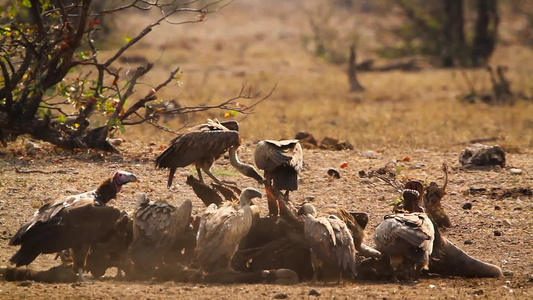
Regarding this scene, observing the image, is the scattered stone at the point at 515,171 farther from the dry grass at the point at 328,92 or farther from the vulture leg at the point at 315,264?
the vulture leg at the point at 315,264

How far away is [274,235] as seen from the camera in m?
6.96

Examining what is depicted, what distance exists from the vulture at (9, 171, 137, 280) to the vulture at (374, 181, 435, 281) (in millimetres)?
2083

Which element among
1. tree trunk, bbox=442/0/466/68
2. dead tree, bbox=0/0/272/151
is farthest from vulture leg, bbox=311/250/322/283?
tree trunk, bbox=442/0/466/68

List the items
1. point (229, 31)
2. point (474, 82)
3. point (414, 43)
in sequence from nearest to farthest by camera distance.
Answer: point (474, 82), point (414, 43), point (229, 31)

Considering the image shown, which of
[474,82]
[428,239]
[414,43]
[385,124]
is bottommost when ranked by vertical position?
[428,239]

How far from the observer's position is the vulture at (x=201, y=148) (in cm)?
771

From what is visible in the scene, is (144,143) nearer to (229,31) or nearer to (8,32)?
(8,32)

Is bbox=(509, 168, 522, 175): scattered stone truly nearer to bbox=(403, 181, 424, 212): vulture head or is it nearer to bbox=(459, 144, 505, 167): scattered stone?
bbox=(459, 144, 505, 167): scattered stone

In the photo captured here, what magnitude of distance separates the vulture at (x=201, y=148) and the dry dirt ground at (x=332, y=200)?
0.51 meters

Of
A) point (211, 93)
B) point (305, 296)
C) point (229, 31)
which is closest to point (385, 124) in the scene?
point (211, 93)

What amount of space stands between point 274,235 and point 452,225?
85.3 inches

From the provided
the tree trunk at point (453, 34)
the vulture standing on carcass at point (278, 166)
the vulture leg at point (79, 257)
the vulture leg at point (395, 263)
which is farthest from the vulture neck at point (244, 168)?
the tree trunk at point (453, 34)

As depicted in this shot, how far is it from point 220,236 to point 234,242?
0.48ft

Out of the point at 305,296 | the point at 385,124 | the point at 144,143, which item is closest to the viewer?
the point at 305,296
